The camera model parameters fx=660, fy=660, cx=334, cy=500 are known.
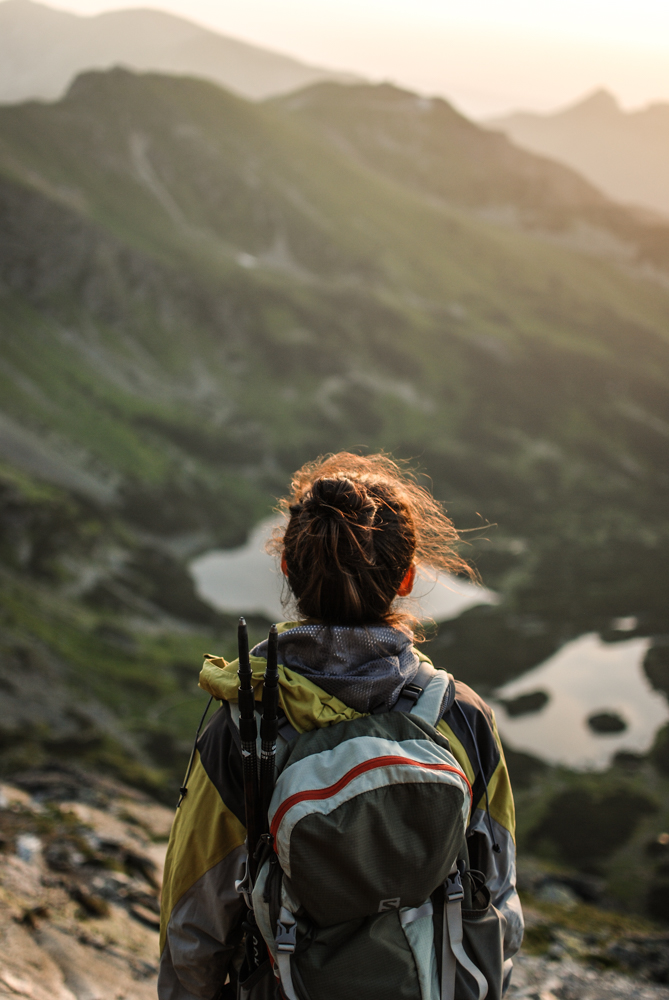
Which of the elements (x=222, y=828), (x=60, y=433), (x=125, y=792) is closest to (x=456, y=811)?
(x=222, y=828)

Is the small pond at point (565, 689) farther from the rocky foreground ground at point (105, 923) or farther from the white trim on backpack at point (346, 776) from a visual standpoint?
the white trim on backpack at point (346, 776)

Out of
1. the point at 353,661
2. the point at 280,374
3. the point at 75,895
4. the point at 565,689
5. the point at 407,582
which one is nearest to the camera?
the point at 353,661

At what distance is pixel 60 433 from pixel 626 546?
68.5 meters

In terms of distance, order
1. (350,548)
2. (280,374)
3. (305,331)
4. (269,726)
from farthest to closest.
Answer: (305,331), (280,374), (350,548), (269,726)

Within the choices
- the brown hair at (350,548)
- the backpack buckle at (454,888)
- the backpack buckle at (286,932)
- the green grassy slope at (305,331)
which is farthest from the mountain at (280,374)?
the backpack buckle at (286,932)

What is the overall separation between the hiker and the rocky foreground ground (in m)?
3.49

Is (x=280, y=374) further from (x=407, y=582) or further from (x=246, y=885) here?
(x=246, y=885)

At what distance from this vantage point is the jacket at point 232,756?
278 centimetres

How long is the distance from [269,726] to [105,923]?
7.44m

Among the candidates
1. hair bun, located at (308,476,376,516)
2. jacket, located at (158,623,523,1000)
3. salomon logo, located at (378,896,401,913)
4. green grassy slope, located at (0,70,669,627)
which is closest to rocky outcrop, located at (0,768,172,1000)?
jacket, located at (158,623,523,1000)

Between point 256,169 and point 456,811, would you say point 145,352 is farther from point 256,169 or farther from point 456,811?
point 456,811

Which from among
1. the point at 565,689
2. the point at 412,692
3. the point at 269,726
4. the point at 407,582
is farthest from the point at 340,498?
the point at 565,689

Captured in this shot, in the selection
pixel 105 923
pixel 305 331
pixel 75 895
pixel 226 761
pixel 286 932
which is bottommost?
pixel 105 923

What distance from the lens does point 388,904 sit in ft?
8.34
